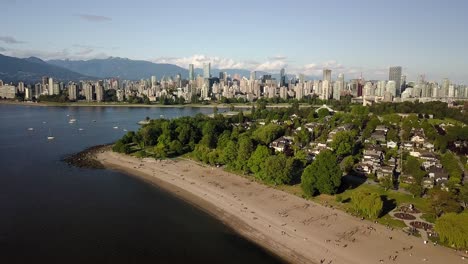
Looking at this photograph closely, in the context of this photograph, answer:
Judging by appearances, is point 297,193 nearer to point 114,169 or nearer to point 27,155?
point 114,169

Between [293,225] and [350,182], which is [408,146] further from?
[293,225]

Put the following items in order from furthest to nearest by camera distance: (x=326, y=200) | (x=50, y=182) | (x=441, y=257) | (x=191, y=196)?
(x=50, y=182), (x=191, y=196), (x=326, y=200), (x=441, y=257)

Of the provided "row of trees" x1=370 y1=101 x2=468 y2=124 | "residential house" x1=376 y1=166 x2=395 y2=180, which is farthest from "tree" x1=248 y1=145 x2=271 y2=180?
"row of trees" x1=370 y1=101 x2=468 y2=124

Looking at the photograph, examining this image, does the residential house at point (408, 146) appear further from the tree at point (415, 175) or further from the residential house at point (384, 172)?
the tree at point (415, 175)

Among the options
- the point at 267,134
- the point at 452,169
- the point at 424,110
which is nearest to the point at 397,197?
the point at 452,169

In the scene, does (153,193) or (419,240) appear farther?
(153,193)

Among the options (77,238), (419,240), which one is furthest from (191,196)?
(419,240)

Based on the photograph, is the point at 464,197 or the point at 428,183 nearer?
the point at 464,197
